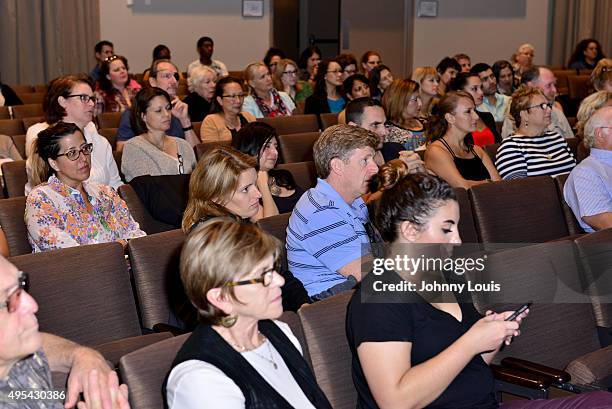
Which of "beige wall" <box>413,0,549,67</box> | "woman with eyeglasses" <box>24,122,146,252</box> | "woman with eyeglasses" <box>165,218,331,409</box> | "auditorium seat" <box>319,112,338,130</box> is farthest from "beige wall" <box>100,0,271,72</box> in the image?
"woman with eyeglasses" <box>165,218,331,409</box>

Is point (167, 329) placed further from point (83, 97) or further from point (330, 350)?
point (83, 97)

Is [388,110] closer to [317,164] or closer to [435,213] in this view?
[317,164]

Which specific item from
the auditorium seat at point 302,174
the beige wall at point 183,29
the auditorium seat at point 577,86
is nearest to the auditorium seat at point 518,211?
the auditorium seat at point 302,174

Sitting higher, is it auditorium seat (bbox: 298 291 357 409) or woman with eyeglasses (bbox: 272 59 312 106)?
woman with eyeglasses (bbox: 272 59 312 106)

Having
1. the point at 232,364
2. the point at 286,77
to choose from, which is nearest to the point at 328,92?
the point at 286,77

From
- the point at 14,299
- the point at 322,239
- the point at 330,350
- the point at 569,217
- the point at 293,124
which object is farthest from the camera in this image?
the point at 293,124

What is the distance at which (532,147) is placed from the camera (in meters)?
5.27

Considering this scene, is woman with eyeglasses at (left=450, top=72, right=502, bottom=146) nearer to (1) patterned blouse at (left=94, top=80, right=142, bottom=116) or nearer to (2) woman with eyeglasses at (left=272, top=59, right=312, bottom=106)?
(2) woman with eyeglasses at (left=272, top=59, right=312, bottom=106)

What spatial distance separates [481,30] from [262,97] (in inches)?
267

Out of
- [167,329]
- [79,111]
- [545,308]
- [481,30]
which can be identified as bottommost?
[167,329]

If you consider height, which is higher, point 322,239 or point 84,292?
point 322,239

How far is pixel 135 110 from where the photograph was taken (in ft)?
17.6

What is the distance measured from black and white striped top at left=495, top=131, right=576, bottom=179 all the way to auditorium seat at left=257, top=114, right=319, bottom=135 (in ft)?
6.07

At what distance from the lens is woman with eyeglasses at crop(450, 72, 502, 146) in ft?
21.2
